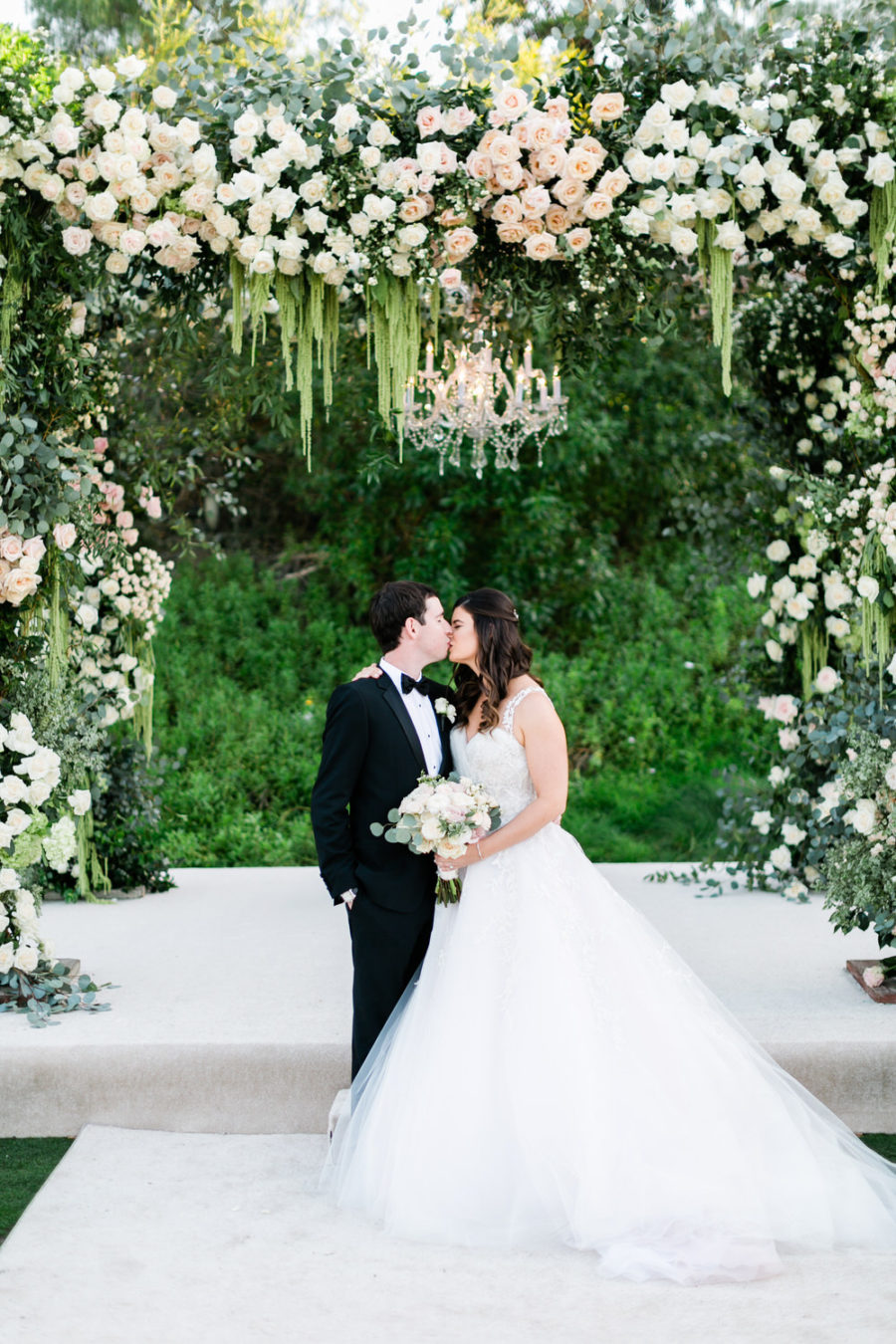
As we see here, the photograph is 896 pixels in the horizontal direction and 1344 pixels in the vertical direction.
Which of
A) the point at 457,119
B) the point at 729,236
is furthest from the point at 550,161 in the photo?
the point at 729,236

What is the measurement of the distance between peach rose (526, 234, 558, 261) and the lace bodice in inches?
62.5

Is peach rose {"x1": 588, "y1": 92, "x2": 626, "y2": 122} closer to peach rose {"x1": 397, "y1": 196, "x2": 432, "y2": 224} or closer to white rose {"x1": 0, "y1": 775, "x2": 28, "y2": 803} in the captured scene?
peach rose {"x1": 397, "y1": 196, "x2": 432, "y2": 224}

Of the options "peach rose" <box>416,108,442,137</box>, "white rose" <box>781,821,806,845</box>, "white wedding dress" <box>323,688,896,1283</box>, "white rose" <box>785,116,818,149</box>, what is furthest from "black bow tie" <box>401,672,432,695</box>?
"white rose" <box>781,821,806,845</box>

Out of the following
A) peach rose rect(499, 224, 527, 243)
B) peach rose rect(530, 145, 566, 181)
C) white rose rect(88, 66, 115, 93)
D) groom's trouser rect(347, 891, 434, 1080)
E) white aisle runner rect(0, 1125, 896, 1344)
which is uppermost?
white rose rect(88, 66, 115, 93)

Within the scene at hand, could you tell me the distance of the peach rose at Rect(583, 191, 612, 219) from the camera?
4.04m

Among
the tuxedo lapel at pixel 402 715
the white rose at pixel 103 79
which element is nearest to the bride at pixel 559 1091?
the tuxedo lapel at pixel 402 715

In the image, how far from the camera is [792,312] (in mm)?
5707

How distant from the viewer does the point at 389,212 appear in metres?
4.00

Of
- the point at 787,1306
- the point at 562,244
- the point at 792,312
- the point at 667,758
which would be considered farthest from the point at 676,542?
the point at 787,1306

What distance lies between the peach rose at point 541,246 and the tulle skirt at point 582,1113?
Answer: 193 cm

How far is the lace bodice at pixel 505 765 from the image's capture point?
3.29 m

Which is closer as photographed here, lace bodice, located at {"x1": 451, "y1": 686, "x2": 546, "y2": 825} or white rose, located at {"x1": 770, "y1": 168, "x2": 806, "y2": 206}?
lace bodice, located at {"x1": 451, "y1": 686, "x2": 546, "y2": 825}

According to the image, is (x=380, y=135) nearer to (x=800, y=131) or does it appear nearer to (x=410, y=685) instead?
(x=800, y=131)

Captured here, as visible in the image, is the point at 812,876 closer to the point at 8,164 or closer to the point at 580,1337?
the point at 580,1337
